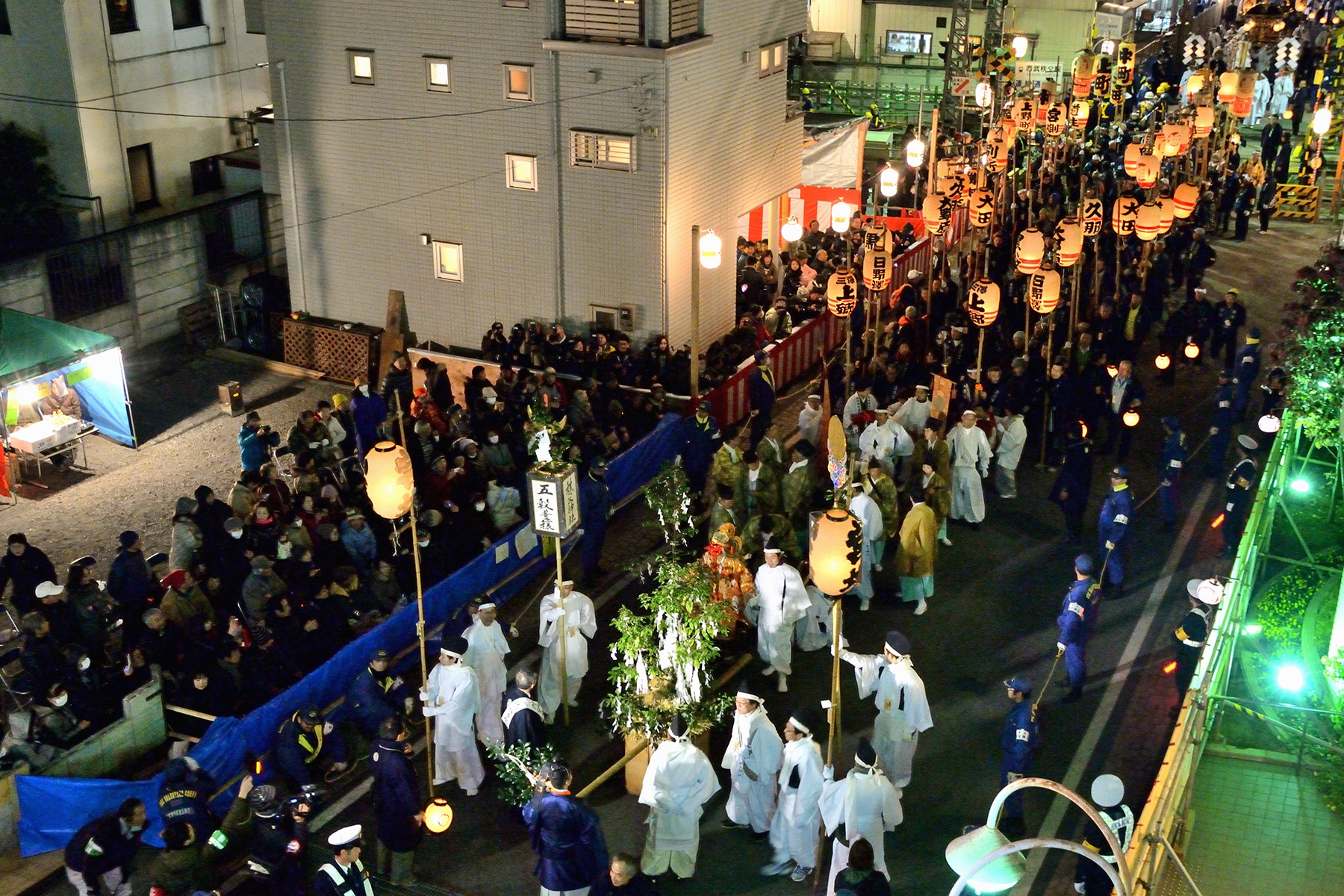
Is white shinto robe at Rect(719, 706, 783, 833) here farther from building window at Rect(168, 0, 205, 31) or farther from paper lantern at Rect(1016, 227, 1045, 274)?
building window at Rect(168, 0, 205, 31)

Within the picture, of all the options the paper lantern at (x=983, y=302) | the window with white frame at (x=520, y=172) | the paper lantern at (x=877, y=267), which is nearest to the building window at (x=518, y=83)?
the window with white frame at (x=520, y=172)

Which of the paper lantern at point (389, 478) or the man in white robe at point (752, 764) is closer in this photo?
the man in white robe at point (752, 764)

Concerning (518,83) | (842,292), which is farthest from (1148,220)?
(518,83)

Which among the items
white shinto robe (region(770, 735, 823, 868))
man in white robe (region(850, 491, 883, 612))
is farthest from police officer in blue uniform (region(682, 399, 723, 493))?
white shinto robe (region(770, 735, 823, 868))

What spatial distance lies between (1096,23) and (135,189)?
26.4 metres

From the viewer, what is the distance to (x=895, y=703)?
12773mm

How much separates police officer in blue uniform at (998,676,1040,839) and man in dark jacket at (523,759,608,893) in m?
3.80

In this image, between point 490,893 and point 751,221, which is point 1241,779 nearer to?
point 490,893

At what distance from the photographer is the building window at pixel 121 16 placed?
85.4 feet

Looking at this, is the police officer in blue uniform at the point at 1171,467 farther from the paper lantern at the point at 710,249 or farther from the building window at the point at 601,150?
the building window at the point at 601,150

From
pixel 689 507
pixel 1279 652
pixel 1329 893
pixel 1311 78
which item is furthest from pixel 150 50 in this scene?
pixel 1311 78

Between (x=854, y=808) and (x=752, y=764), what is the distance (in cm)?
118

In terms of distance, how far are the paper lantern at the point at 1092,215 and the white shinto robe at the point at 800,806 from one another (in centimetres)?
1258

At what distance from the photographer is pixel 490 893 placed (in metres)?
12.0
